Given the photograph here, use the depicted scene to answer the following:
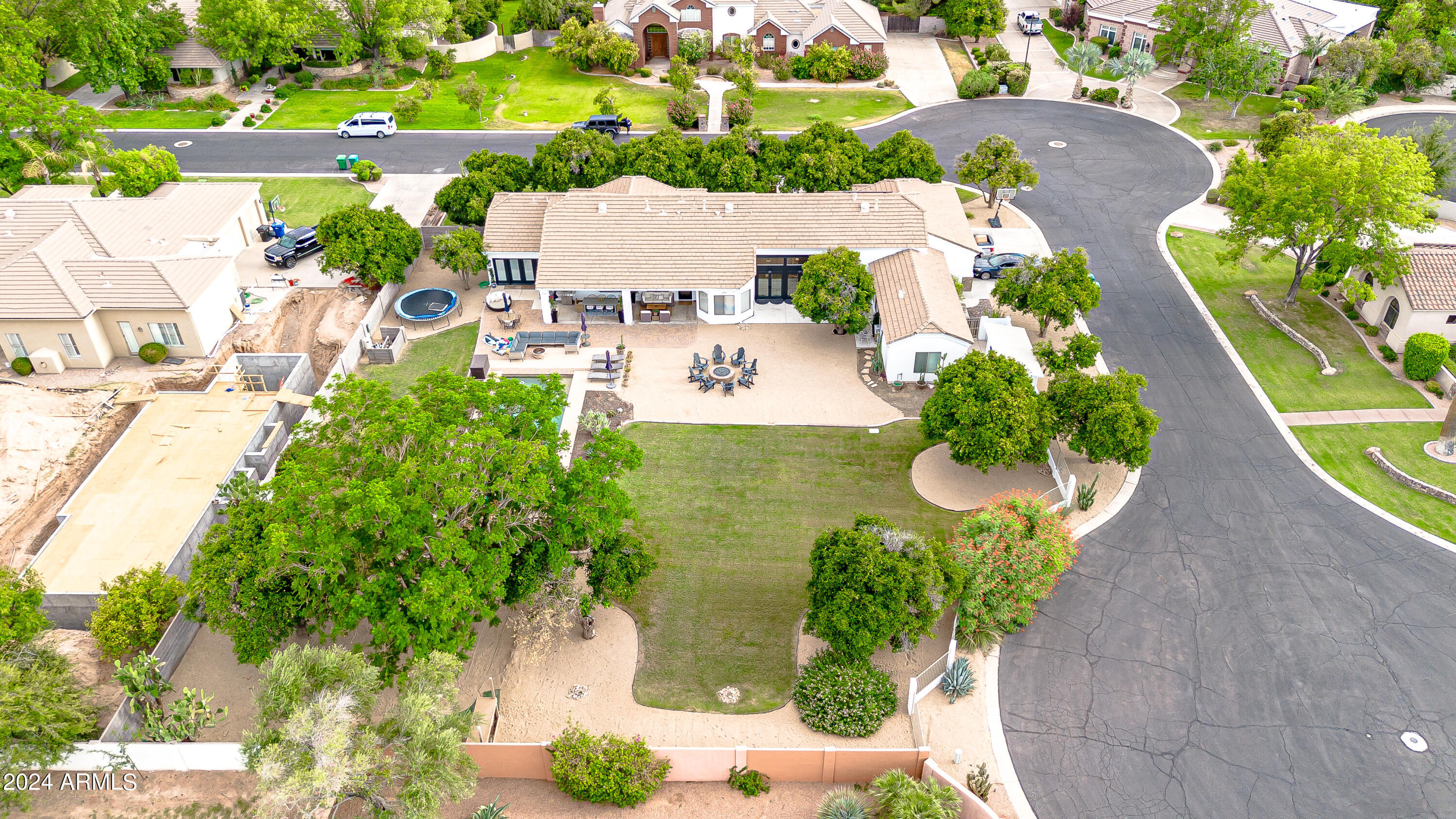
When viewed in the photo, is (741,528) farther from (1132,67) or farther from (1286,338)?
(1132,67)

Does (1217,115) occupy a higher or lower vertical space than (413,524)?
lower

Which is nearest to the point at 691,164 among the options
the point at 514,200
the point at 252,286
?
the point at 514,200

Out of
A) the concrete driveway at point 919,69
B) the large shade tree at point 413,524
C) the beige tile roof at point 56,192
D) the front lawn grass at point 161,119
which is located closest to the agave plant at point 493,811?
the large shade tree at point 413,524

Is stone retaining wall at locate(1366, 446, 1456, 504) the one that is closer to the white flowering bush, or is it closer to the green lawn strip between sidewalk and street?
the white flowering bush

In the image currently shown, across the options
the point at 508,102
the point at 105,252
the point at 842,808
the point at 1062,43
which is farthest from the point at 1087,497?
the point at 1062,43

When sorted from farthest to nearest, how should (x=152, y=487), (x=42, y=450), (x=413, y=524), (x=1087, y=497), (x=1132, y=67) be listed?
(x=1132, y=67), (x=42, y=450), (x=152, y=487), (x=1087, y=497), (x=413, y=524)
